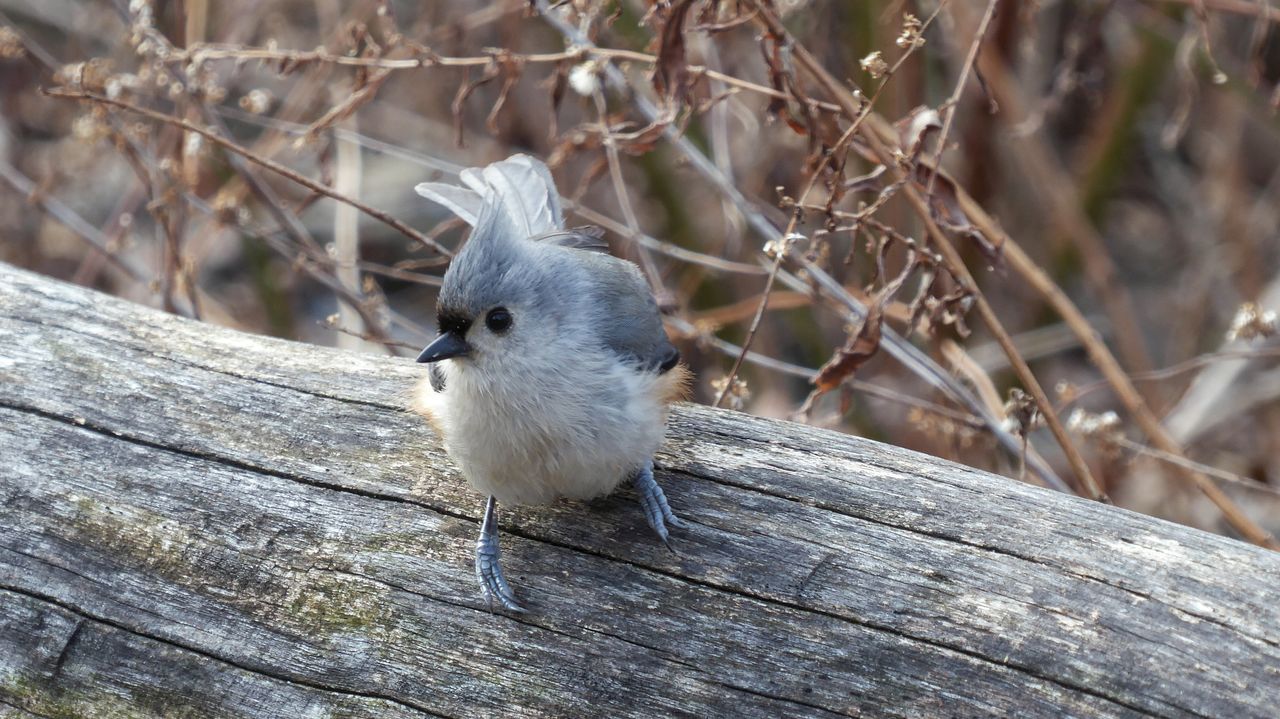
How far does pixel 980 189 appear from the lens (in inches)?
184

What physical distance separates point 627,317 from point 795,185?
8.44 feet

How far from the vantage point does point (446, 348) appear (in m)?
1.98

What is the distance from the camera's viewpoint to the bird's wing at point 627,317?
83.5 inches

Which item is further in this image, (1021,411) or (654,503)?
(1021,411)

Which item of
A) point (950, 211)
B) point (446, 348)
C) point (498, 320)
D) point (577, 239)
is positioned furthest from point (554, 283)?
point (950, 211)

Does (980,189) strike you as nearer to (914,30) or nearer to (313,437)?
(914,30)

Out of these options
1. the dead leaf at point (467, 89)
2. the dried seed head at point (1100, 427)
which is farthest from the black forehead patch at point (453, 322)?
the dried seed head at point (1100, 427)

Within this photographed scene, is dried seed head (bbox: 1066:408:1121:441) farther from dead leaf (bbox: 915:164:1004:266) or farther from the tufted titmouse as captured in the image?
the tufted titmouse

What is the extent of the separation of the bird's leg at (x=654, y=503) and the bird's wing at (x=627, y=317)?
0.21m

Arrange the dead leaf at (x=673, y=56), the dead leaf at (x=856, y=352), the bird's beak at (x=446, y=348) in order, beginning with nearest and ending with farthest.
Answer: the bird's beak at (x=446, y=348)
the dead leaf at (x=673, y=56)
the dead leaf at (x=856, y=352)

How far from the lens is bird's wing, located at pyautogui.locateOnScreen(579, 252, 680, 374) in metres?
2.12

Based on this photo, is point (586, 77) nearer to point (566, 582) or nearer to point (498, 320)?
point (498, 320)

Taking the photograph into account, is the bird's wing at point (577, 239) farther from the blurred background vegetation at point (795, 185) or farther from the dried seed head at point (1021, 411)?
the dried seed head at point (1021, 411)

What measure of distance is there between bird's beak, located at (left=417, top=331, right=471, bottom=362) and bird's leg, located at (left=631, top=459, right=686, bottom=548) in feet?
1.35
